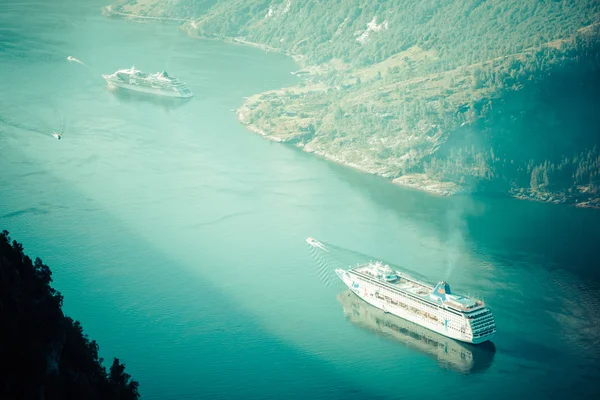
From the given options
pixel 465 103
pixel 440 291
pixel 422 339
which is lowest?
pixel 422 339

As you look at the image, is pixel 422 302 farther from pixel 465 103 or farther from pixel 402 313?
pixel 465 103

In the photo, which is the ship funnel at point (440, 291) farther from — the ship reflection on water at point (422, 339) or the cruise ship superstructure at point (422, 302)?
the ship reflection on water at point (422, 339)

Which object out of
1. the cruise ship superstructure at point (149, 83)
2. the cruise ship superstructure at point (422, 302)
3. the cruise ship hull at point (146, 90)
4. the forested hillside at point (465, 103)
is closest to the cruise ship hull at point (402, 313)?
the cruise ship superstructure at point (422, 302)

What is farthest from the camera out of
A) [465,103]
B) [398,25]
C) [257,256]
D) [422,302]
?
[398,25]

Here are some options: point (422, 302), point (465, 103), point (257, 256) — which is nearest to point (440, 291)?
point (422, 302)

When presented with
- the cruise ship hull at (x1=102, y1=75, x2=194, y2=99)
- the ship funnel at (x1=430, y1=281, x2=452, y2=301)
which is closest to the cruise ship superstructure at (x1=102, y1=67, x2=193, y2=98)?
the cruise ship hull at (x1=102, y1=75, x2=194, y2=99)

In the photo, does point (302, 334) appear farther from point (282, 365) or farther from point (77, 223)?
point (77, 223)
